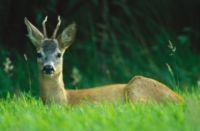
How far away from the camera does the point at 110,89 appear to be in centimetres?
1016

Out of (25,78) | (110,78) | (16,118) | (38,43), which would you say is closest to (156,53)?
(110,78)

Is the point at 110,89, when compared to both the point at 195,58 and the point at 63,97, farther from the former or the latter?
the point at 195,58

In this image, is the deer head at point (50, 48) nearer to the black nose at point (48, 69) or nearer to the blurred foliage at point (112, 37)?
the black nose at point (48, 69)

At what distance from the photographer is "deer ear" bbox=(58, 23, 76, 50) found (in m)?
10.9

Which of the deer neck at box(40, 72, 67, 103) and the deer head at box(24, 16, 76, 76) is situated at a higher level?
the deer head at box(24, 16, 76, 76)

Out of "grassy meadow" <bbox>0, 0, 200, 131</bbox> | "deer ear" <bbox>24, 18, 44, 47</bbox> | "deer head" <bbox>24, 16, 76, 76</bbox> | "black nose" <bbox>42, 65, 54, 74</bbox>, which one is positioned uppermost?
"deer ear" <bbox>24, 18, 44, 47</bbox>

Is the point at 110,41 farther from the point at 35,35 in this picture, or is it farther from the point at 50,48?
the point at 50,48

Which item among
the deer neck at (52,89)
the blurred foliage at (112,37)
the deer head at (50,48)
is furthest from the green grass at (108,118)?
the blurred foliage at (112,37)

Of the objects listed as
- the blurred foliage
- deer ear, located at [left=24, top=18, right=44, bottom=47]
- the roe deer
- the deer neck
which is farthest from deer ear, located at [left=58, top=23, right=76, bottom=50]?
the blurred foliage

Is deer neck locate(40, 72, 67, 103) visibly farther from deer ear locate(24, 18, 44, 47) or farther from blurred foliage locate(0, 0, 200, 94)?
blurred foliage locate(0, 0, 200, 94)

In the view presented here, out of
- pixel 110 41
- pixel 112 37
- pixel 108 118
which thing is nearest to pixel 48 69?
pixel 108 118

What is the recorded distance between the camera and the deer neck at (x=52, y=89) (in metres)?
10.3

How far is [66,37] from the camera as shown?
11.0 meters

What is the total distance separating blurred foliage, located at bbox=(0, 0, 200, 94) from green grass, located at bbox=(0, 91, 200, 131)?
4448 mm
